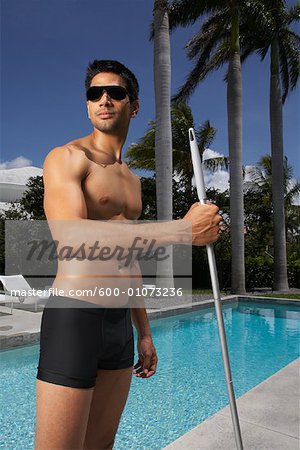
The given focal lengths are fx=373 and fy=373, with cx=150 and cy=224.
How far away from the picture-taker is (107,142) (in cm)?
172

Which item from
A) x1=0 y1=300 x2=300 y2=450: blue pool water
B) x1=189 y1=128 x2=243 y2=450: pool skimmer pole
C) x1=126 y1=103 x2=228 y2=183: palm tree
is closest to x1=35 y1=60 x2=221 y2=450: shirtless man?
x1=189 y1=128 x2=243 y2=450: pool skimmer pole

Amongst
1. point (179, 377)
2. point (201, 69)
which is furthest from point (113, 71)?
point (201, 69)

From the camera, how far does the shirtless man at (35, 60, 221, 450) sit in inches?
53.6

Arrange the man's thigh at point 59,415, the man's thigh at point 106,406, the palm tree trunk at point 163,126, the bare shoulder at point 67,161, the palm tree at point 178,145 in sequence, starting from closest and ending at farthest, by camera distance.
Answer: the man's thigh at point 59,415 → the bare shoulder at point 67,161 → the man's thigh at point 106,406 → the palm tree trunk at point 163,126 → the palm tree at point 178,145

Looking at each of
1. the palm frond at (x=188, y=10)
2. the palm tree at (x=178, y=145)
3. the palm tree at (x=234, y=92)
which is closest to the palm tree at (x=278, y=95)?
the palm tree at (x=234, y=92)

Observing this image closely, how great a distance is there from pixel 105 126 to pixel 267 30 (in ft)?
58.5

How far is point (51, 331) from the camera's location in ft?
4.65

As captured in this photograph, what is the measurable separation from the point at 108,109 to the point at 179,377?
536cm

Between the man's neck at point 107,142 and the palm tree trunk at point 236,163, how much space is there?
43.2ft

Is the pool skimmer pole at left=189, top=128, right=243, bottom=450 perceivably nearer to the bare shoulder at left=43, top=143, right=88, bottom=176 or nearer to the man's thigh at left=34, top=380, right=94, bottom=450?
the bare shoulder at left=43, top=143, right=88, bottom=176

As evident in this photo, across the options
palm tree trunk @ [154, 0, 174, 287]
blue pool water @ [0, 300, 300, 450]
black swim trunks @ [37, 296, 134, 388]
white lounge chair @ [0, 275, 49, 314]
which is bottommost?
blue pool water @ [0, 300, 300, 450]

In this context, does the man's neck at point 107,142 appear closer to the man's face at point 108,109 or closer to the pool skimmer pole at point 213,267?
the man's face at point 108,109

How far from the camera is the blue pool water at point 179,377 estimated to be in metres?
4.28

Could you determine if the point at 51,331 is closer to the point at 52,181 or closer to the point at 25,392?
the point at 52,181
